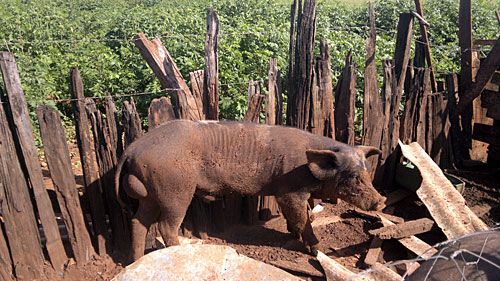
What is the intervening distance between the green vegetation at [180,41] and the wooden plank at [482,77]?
161 centimetres

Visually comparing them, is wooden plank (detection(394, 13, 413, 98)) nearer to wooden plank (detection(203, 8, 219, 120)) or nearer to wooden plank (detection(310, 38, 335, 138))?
wooden plank (detection(310, 38, 335, 138))

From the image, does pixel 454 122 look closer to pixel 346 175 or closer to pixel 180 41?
pixel 346 175

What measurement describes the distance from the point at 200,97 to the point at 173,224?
4.77 feet

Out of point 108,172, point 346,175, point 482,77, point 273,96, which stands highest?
point 482,77

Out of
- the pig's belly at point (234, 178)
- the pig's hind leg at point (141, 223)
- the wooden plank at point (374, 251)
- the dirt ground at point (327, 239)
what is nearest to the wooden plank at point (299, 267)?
the dirt ground at point (327, 239)

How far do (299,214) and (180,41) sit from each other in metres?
6.26

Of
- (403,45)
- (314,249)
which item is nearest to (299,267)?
(314,249)

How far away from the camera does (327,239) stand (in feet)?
18.9

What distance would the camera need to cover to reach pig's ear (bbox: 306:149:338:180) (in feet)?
16.8

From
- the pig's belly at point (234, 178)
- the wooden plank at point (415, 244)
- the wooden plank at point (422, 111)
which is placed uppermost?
the wooden plank at point (422, 111)

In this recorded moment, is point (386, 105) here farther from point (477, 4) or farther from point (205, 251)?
point (477, 4)

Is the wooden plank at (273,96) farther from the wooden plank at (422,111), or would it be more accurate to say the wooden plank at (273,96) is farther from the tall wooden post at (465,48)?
the tall wooden post at (465,48)

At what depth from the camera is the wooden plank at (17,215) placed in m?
4.55

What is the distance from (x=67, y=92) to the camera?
9.57m
